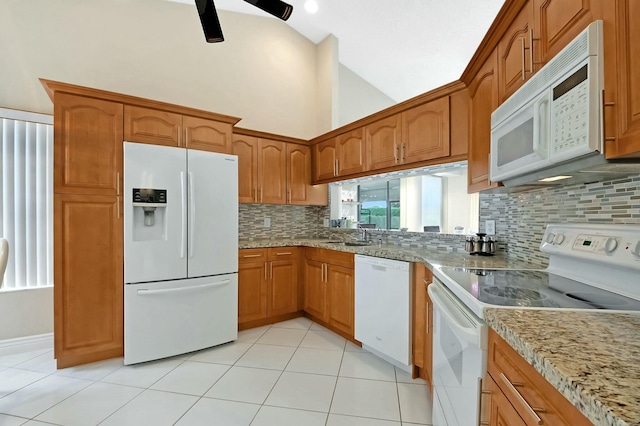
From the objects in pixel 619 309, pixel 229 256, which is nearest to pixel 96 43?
pixel 229 256

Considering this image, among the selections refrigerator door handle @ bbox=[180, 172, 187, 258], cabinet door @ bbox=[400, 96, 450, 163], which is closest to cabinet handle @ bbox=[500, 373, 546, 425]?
cabinet door @ bbox=[400, 96, 450, 163]

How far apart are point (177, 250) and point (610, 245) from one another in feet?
8.73

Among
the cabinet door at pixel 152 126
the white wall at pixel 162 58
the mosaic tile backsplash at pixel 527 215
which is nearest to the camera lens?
the mosaic tile backsplash at pixel 527 215

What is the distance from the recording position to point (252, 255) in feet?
9.75

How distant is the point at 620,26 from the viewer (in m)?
0.83

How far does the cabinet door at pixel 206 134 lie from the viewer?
258cm

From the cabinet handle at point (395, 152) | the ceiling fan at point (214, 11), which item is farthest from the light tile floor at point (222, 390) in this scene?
the ceiling fan at point (214, 11)

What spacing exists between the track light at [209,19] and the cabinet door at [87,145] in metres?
1.04

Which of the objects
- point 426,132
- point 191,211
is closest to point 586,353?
point 426,132

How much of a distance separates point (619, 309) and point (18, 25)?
14.3 ft

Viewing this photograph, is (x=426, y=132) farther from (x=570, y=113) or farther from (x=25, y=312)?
(x=25, y=312)

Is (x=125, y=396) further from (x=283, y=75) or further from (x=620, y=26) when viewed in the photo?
(x=283, y=75)

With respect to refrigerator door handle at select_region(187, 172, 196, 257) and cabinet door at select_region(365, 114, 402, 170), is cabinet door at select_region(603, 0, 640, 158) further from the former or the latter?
refrigerator door handle at select_region(187, 172, 196, 257)

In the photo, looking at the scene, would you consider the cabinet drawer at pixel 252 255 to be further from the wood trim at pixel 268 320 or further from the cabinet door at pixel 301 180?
the cabinet door at pixel 301 180
